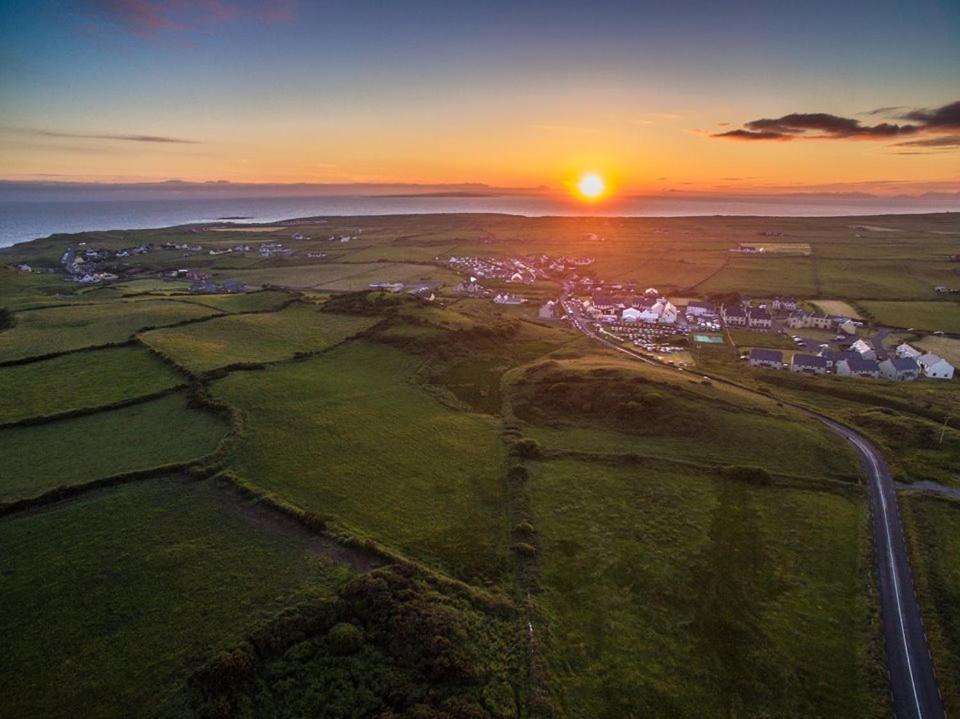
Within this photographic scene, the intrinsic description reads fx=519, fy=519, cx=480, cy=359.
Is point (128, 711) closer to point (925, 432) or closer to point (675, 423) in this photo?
point (675, 423)

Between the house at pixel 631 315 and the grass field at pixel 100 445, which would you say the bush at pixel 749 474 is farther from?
the house at pixel 631 315

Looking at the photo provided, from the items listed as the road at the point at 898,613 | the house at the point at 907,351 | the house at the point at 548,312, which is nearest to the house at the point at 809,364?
the house at the point at 907,351

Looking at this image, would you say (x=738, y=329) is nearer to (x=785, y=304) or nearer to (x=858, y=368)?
(x=785, y=304)

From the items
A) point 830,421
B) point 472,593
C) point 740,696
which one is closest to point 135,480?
point 472,593

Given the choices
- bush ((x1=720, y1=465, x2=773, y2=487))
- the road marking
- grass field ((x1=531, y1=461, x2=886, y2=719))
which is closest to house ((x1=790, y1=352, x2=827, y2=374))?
the road marking

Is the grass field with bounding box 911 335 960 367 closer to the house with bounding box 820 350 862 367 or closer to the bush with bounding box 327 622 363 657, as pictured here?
the house with bounding box 820 350 862 367
